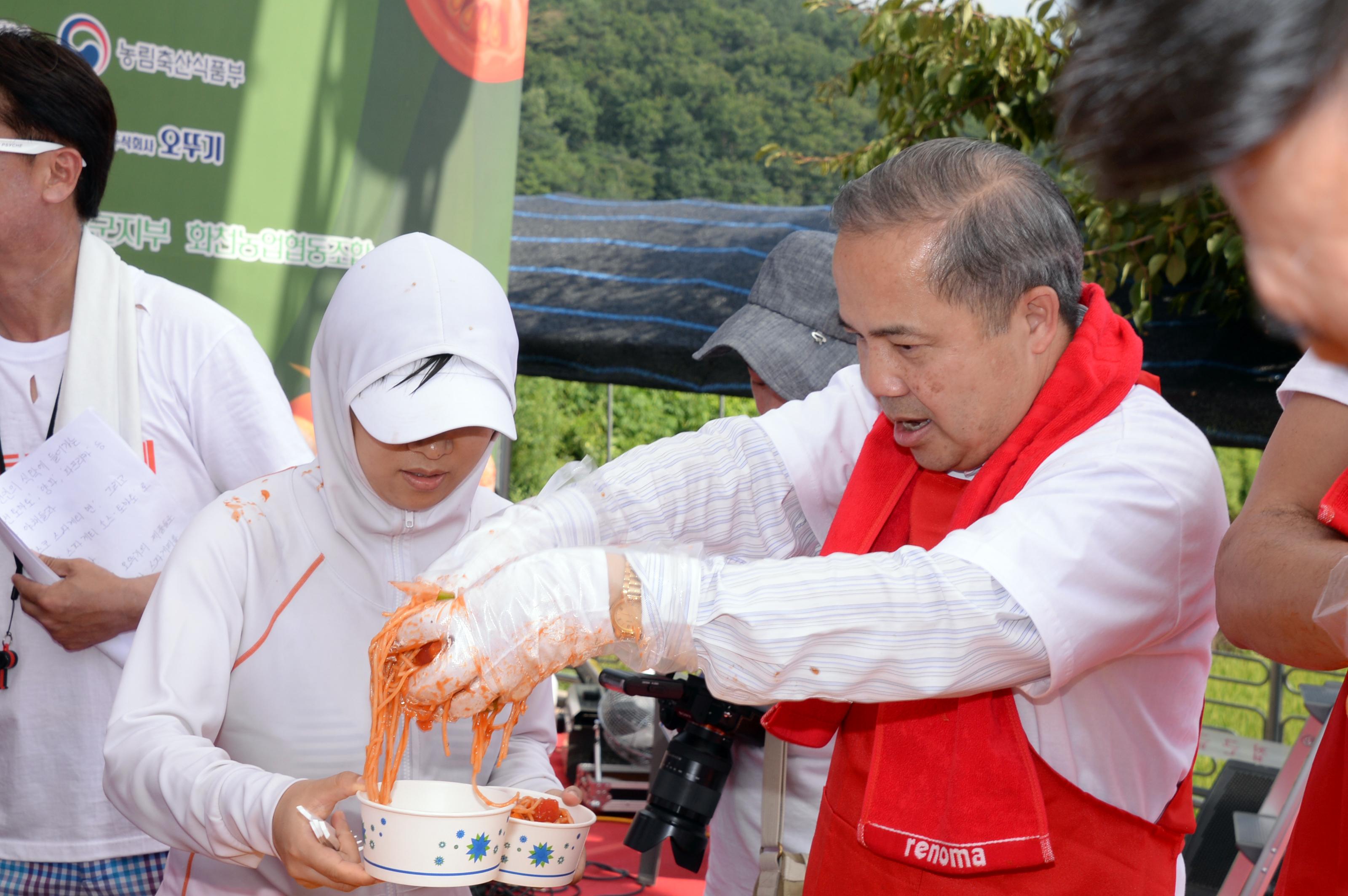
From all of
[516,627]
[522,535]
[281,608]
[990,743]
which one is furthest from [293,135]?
[990,743]

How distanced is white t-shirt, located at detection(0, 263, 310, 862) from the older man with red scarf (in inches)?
34.4

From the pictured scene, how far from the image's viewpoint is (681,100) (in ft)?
107

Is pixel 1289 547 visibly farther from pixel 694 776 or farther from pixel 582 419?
pixel 582 419

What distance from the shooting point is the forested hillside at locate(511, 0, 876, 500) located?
29.6 m

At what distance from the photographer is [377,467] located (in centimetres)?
177

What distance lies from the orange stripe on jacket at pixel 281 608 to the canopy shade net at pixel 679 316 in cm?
350

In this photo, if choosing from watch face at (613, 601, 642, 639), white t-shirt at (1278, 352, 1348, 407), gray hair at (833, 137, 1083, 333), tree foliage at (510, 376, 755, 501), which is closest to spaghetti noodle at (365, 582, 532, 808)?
watch face at (613, 601, 642, 639)

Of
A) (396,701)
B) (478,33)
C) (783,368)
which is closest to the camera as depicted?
(396,701)

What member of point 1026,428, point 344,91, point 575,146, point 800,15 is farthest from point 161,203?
point 800,15

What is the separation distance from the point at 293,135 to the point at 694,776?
100.0 inches

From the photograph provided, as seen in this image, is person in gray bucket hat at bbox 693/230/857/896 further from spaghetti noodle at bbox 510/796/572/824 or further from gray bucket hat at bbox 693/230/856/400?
spaghetti noodle at bbox 510/796/572/824

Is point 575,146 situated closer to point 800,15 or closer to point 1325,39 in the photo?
point 800,15

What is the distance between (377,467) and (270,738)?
43cm

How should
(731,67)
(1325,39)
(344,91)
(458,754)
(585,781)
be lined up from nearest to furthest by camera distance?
(1325,39)
(458,754)
(344,91)
(585,781)
(731,67)
